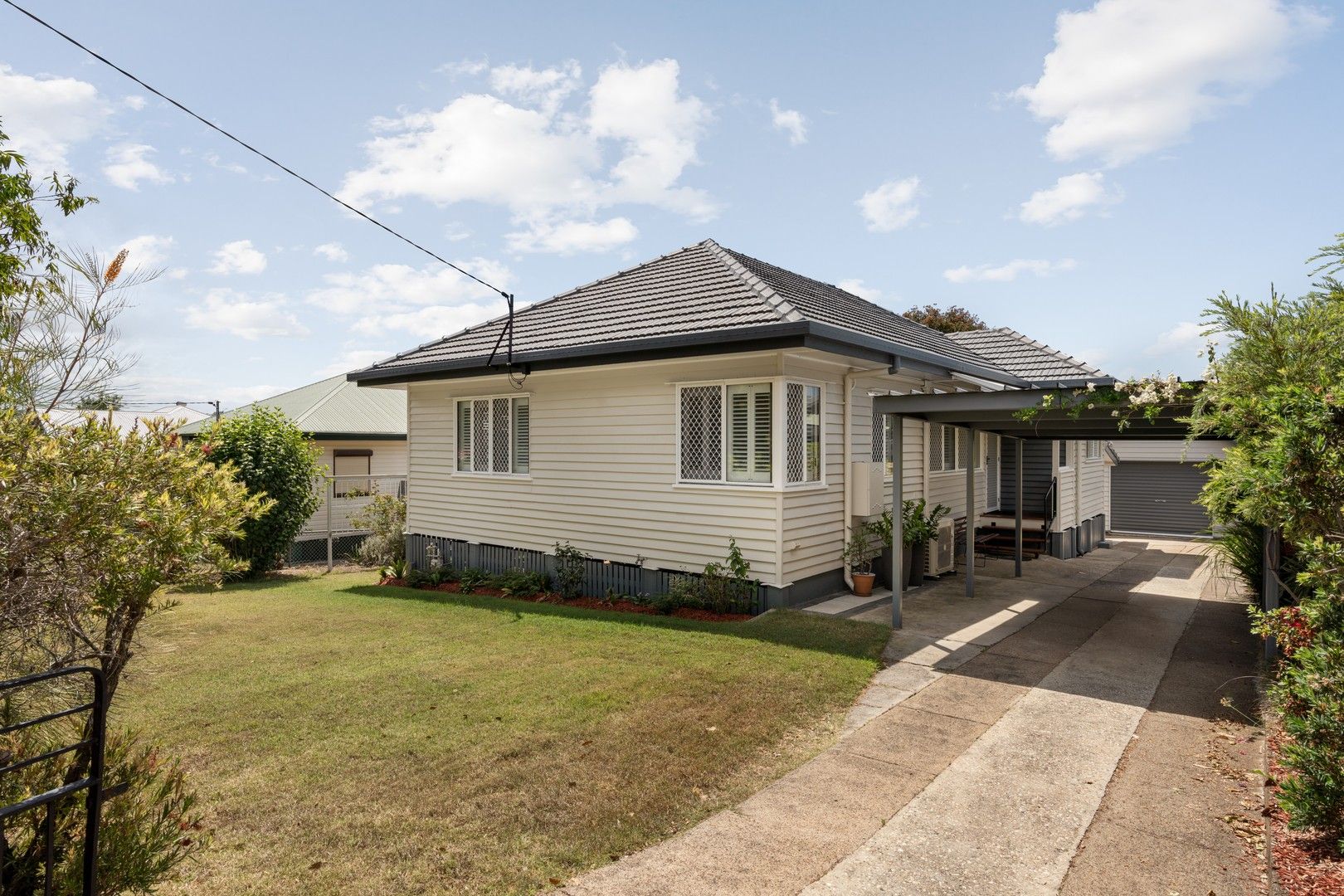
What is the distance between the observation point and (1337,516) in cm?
361

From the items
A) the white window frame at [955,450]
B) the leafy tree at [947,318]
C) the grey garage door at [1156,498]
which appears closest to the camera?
the white window frame at [955,450]

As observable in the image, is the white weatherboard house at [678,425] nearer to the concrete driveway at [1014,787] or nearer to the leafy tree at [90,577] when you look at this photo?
the concrete driveway at [1014,787]

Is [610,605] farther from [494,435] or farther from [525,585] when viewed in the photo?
[494,435]

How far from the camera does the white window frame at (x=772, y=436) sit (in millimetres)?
8648

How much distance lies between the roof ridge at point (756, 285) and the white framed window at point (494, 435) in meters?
3.95

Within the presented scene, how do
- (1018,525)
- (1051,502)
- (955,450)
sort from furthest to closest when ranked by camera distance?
(1051,502) < (955,450) < (1018,525)

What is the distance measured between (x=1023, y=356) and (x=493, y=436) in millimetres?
11240

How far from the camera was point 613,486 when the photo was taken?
10.3 metres

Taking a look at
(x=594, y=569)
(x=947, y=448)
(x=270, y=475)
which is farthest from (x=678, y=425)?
(x=270, y=475)

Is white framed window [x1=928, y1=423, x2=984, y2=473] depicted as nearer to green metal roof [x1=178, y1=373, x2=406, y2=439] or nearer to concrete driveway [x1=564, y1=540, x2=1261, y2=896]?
concrete driveway [x1=564, y1=540, x2=1261, y2=896]

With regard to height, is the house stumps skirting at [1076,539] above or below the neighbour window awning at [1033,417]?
below

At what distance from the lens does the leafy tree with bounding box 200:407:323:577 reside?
13.3 meters

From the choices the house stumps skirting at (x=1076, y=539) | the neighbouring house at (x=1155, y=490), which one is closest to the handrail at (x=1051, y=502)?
the house stumps skirting at (x=1076, y=539)

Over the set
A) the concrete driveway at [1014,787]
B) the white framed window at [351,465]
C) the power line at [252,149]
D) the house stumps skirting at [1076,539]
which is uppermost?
the power line at [252,149]
